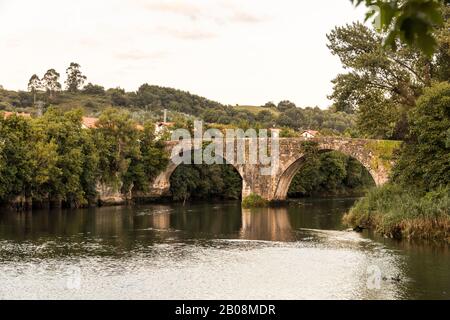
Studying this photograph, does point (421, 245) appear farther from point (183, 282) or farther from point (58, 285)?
point (58, 285)

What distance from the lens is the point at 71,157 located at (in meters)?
45.3

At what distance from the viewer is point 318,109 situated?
130 m

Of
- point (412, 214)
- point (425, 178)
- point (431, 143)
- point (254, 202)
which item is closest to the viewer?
point (412, 214)

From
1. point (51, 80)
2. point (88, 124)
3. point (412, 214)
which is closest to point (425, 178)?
point (412, 214)

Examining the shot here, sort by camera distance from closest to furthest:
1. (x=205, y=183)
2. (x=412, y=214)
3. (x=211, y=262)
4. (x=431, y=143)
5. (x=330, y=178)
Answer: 1. (x=211, y=262)
2. (x=412, y=214)
3. (x=431, y=143)
4. (x=205, y=183)
5. (x=330, y=178)

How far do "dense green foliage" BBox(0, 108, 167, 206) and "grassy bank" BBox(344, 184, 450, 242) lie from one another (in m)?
22.3

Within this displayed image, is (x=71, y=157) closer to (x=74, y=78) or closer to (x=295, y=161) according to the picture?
(x=295, y=161)

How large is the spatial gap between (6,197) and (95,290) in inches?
1081

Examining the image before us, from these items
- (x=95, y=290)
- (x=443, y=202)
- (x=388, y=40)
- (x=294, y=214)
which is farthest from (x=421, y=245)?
(x=388, y=40)

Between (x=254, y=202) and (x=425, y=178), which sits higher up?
(x=425, y=178)

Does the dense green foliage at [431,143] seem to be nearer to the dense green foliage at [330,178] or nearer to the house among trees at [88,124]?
Result: the house among trees at [88,124]

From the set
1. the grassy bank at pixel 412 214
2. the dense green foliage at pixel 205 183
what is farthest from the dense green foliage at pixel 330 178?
the grassy bank at pixel 412 214

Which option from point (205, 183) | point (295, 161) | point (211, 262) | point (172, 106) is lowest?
A: point (211, 262)

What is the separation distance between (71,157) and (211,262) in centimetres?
2655
